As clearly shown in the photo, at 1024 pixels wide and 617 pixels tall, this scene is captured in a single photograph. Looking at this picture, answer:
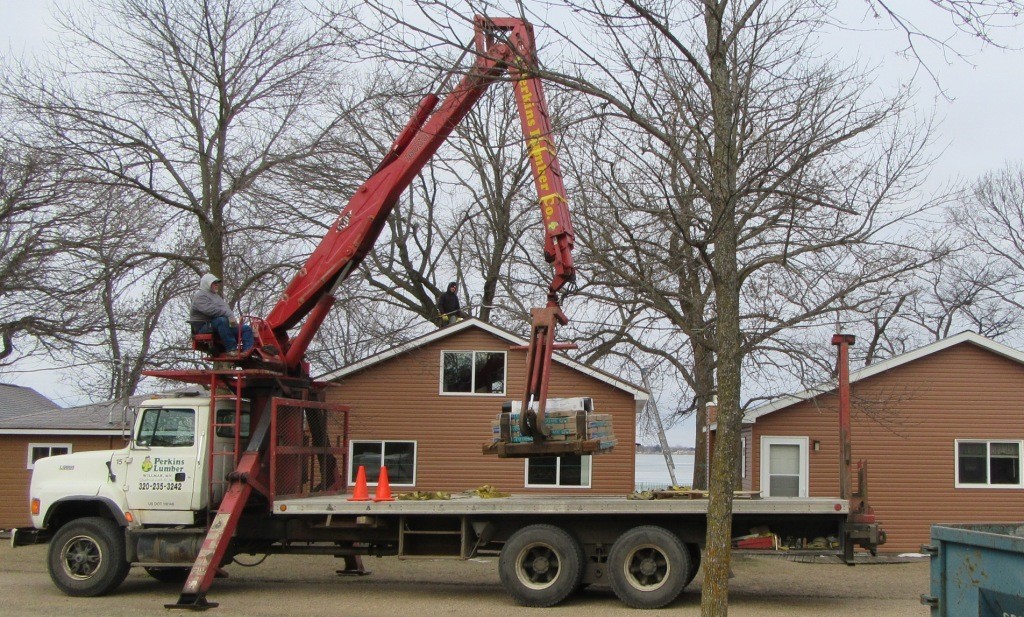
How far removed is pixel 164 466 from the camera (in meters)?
15.4

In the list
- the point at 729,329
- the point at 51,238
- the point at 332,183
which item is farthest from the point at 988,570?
the point at 332,183

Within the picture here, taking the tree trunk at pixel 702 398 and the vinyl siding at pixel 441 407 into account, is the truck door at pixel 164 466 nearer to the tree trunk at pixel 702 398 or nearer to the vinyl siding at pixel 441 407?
the vinyl siding at pixel 441 407

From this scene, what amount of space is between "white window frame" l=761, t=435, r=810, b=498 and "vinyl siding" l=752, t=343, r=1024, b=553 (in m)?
0.11

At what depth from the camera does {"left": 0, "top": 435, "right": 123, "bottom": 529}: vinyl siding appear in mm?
25922

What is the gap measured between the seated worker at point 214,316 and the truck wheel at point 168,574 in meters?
4.55

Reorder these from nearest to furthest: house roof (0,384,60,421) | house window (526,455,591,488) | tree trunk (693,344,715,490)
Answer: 1. tree trunk (693,344,715,490)
2. house window (526,455,591,488)
3. house roof (0,384,60,421)

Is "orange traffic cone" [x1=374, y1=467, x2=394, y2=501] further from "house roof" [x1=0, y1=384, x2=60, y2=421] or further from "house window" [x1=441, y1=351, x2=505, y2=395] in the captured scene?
"house roof" [x1=0, y1=384, x2=60, y2=421]

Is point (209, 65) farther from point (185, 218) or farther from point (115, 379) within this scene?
point (115, 379)


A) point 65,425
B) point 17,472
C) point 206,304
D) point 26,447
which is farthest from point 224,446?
point 17,472

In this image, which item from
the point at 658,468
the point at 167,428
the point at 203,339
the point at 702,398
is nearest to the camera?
the point at 203,339

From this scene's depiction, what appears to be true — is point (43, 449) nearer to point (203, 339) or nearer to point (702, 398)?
point (203, 339)

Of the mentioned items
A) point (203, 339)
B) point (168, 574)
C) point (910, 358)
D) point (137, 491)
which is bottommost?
point (168, 574)

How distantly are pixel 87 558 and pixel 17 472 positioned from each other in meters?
12.1

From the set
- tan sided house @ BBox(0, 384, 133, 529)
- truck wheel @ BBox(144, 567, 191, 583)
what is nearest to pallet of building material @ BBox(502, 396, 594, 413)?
truck wheel @ BBox(144, 567, 191, 583)
